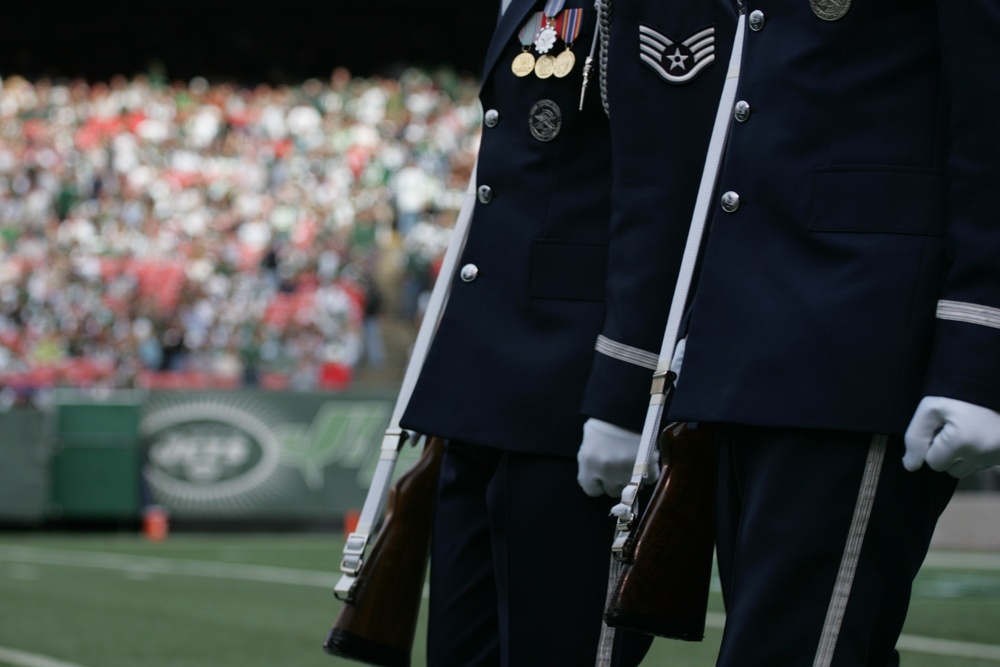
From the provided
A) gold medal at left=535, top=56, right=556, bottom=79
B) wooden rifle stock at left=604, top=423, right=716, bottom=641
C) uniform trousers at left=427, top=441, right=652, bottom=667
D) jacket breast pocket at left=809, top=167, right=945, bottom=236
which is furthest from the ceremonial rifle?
jacket breast pocket at left=809, top=167, right=945, bottom=236

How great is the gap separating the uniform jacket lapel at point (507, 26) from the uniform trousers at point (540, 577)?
763 mm

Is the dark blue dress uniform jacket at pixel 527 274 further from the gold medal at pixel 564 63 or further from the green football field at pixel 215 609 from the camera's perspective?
the green football field at pixel 215 609

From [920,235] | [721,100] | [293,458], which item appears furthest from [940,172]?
[293,458]

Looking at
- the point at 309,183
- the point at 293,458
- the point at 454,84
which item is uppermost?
the point at 454,84

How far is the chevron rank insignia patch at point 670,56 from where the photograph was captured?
102 inches

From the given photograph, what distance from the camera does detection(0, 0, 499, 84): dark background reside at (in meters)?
34.6

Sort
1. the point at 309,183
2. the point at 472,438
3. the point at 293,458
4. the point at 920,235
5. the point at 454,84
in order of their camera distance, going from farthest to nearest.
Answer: the point at 454,84
the point at 309,183
the point at 293,458
the point at 472,438
the point at 920,235

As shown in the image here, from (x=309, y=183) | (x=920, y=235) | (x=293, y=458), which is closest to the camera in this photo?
(x=920, y=235)

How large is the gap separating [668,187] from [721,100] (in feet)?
0.55

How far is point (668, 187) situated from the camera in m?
2.55

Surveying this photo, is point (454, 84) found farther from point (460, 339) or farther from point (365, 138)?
point (460, 339)

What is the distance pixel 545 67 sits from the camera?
2914 mm

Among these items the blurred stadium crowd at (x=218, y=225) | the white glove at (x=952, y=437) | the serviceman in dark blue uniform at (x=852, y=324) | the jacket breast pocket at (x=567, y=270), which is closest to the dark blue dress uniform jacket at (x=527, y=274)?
the jacket breast pocket at (x=567, y=270)

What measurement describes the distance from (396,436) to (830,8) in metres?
1.32
